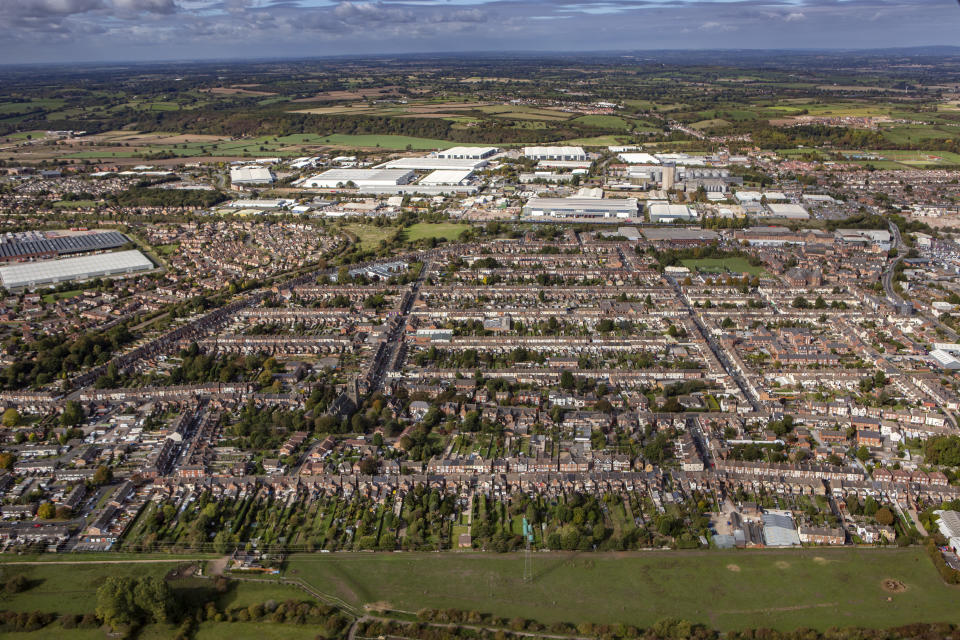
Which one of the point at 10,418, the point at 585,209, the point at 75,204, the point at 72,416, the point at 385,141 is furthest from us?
the point at 385,141

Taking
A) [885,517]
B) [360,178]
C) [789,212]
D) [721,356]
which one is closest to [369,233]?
[360,178]

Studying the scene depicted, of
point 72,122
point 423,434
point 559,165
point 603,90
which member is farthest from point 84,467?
point 603,90

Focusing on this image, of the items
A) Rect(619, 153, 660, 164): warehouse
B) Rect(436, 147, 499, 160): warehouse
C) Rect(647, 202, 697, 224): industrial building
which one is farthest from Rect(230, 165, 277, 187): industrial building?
Rect(619, 153, 660, 164): warehouse

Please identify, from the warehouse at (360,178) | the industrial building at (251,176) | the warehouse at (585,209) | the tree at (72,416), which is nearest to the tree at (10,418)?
the tree at (72,416)

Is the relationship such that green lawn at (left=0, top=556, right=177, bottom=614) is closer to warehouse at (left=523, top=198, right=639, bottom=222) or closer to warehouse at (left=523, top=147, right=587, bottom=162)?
warehouse at (left=523, top=198, right=639, bottom=222)

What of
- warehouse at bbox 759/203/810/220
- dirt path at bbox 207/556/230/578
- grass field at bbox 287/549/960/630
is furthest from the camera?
warehouse at bbox 759/203/810/220

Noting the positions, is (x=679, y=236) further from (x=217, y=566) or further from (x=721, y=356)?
(x=217, y=566)
